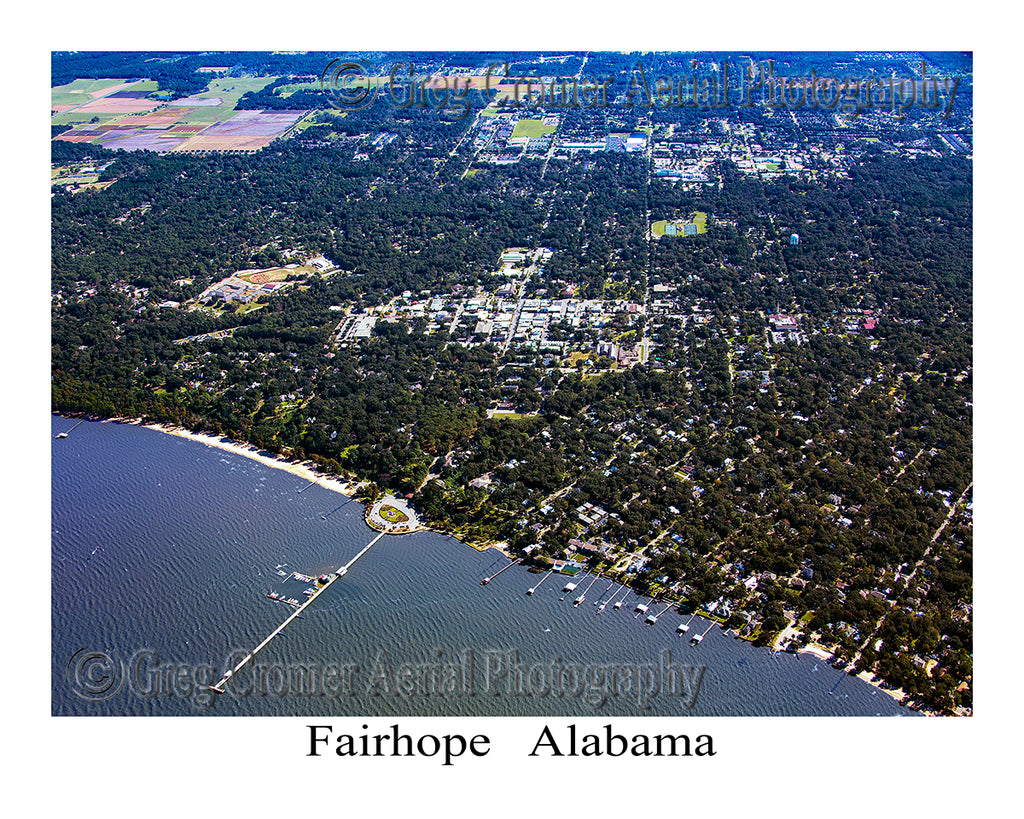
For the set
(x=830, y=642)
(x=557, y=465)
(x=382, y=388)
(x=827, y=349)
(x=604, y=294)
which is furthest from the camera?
(x=604, y=294)

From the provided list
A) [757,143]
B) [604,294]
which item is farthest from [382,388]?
[757,143]

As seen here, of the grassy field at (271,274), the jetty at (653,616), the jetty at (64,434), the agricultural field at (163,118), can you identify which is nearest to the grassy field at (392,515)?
the jetty at (653,616)

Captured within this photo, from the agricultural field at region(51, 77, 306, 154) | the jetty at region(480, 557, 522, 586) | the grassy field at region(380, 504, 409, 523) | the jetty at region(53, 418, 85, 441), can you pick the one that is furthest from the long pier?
the agricultural field at region(51, 77, 306, 154)

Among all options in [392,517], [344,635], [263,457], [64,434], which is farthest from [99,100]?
[344,635]

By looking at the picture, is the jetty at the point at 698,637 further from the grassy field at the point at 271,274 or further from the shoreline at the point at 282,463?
the grassy field at the point at 271,274

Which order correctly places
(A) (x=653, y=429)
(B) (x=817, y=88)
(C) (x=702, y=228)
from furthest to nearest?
(B) (x=817, y=88) < (C) (x=702, y=228) < (A) (x=653, y=429)

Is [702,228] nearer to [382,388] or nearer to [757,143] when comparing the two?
[757,143]
